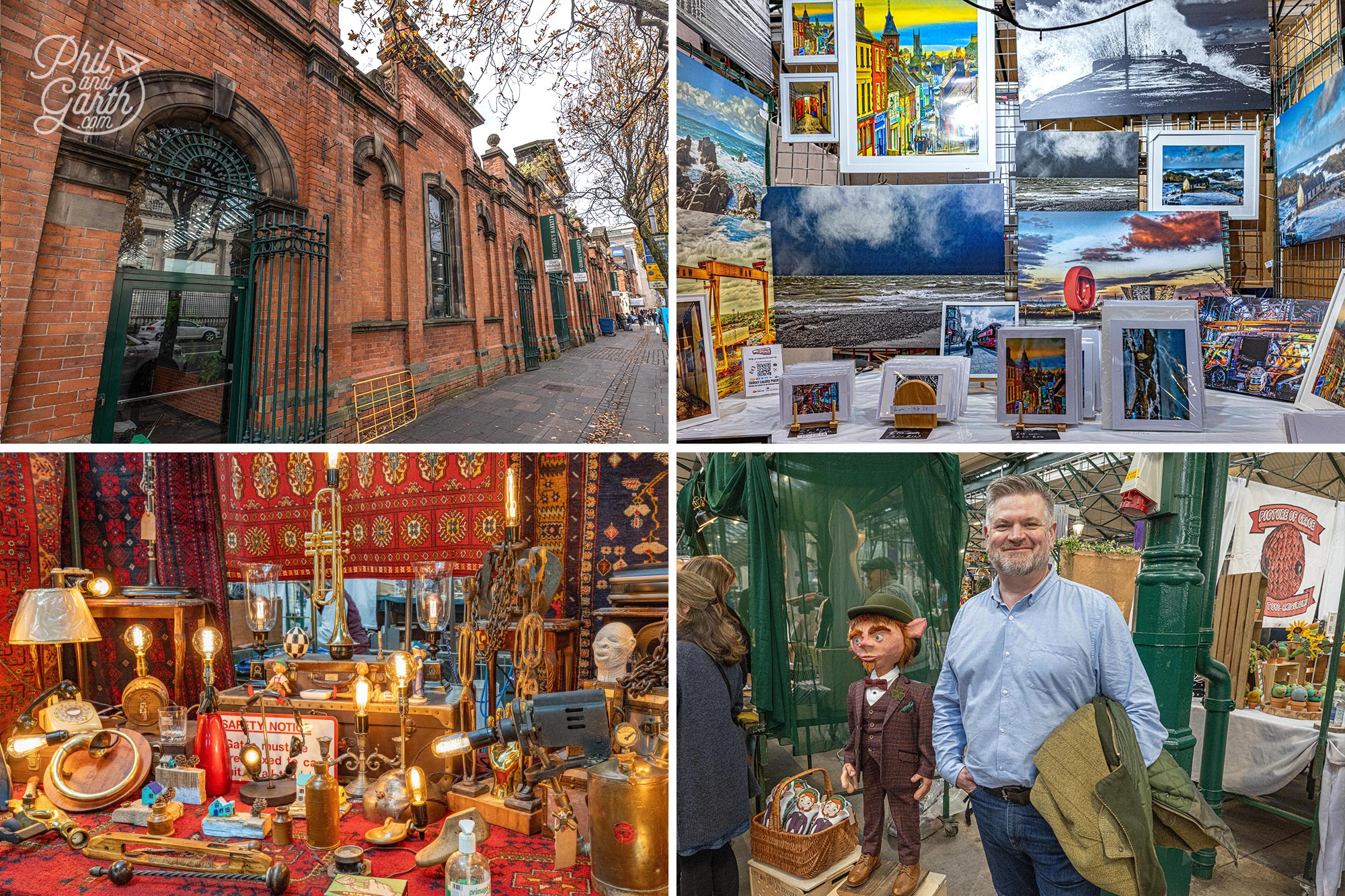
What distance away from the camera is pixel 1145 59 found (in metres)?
3.49

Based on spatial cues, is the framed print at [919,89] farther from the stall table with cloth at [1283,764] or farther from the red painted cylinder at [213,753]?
the red painted cylinder at [213,753]

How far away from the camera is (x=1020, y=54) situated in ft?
11.6

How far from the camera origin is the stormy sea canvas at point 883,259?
11.4ft

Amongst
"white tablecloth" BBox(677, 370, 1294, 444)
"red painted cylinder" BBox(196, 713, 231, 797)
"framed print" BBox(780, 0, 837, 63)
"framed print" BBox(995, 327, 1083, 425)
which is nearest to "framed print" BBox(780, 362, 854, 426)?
"white tablecloth" BBox(677, 370, 1294, 444)

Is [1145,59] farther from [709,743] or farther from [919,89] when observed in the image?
[709,743]

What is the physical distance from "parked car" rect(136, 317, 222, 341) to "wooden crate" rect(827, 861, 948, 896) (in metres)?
2.39

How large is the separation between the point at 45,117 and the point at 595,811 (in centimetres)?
242

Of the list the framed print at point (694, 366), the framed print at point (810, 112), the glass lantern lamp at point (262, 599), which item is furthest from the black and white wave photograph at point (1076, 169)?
the glass lantern lamp at point (262, 599)

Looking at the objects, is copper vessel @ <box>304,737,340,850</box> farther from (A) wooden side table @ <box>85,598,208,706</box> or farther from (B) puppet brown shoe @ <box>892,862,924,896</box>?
(B) puppet brown shoe @ <box>892,862,924,896</box>

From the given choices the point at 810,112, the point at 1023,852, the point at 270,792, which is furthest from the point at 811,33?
the point at 270,792

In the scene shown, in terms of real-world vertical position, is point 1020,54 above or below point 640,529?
above

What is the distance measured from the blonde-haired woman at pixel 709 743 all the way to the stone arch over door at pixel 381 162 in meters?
1.51

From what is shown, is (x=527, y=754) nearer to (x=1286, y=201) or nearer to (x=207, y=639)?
(x=207, y=639)

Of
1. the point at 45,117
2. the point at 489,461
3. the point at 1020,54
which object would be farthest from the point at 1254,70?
the point at 45,117
